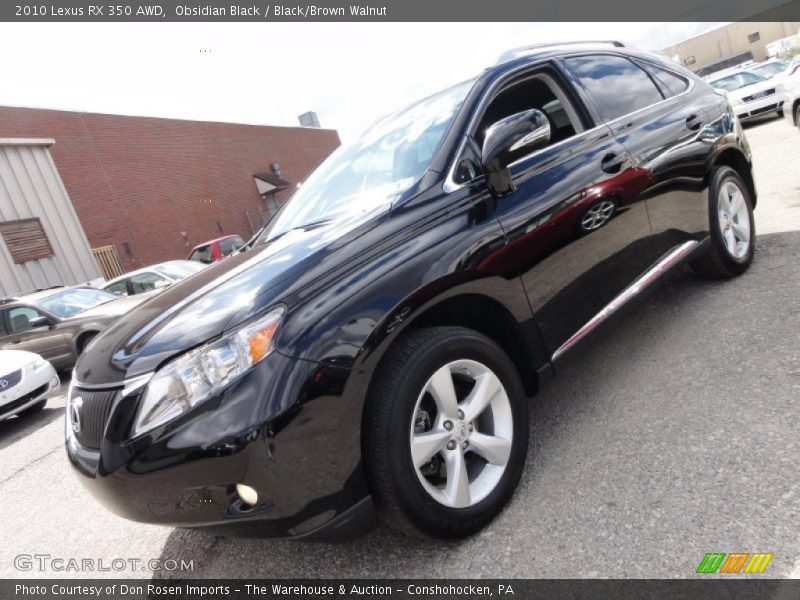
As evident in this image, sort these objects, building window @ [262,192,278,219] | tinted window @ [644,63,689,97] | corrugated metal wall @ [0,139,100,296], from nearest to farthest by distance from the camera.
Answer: tinted window @ [644,63,689,97], corrugated metal wall @ [0,139,100,296], building window @ [262,192,278,219]

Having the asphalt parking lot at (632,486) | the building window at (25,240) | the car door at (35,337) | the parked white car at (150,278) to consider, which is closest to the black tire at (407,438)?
the asphalt parking lot at (632,486)

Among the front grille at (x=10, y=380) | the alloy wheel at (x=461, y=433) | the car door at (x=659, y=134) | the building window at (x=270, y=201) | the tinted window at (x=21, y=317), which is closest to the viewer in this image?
the alloy wheel at (x=461, y=433)

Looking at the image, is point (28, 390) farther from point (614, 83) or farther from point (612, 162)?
point (614, 83)

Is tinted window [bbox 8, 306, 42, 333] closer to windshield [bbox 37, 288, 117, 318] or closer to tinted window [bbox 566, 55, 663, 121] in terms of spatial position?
windshield [bbox 37, 288, 117, 318]

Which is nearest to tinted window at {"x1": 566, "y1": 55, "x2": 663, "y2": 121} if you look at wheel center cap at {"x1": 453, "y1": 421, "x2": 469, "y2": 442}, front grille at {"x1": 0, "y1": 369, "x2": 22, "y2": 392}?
wheel center cap at {"x1": 453, "y1": 421, "x2": 469, "y2": 442}

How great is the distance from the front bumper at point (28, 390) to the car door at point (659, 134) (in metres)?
5.95

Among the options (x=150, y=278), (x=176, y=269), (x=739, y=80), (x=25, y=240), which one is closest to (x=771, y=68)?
(x=739, y=80)

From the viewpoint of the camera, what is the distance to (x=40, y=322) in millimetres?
7738

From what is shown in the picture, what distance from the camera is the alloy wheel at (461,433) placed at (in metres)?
1.85

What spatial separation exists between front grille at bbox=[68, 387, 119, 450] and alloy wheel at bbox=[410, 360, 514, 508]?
102 centimetres

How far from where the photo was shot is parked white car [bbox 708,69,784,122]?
14.0 metres

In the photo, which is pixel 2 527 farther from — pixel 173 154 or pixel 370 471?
pixel 173 154

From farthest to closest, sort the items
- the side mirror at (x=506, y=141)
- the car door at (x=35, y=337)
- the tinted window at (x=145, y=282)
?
the tinted window at (x=145, y=282) < the car door at (x=35, y=337) < the side mirror at (x=506, y=141)

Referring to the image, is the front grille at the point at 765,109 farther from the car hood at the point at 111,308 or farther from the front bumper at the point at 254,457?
the front bumper at the point at 254,457
